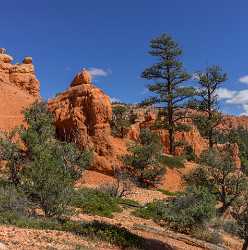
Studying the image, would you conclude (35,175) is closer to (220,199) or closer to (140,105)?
(220,199)

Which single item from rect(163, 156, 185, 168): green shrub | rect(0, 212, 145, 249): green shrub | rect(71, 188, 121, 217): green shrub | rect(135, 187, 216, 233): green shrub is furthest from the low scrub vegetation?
rect(163, 156, 185, 168): green shrub

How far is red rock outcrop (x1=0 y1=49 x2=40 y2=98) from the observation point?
4961cm

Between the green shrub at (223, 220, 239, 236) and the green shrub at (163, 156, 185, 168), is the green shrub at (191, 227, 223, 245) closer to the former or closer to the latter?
the green shrub at (223, 220, 239, 236)

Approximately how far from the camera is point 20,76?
50.3m

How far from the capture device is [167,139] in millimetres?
47969

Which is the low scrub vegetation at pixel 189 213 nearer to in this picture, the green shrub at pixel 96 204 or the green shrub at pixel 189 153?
the green shrub at pixel 96 204

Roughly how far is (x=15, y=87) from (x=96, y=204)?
2816 cm

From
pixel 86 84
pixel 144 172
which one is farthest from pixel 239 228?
pixel 86 84

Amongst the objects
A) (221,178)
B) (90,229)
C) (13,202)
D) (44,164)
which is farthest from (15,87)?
(90,229)

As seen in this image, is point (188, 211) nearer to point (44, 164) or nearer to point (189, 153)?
point (44, 164)

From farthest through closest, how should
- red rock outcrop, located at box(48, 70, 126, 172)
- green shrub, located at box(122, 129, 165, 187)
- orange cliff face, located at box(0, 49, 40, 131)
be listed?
orange cliff face, located at box(0, 49, 40, 131), red rock outcrop, located at box(48, 70, 126, 172), green shrub, located at box(122, 129, 165, 187)

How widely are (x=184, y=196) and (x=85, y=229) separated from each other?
30.1 feet

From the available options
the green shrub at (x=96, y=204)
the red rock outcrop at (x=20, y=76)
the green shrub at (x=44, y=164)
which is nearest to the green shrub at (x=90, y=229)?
the green shrub at (x=44, y=164)

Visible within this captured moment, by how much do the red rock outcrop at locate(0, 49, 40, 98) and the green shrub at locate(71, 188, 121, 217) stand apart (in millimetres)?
26980
